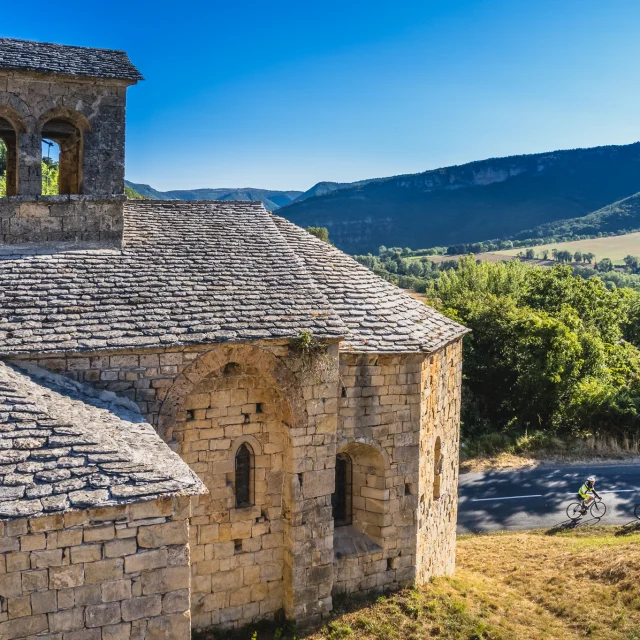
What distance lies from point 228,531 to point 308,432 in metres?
1.92

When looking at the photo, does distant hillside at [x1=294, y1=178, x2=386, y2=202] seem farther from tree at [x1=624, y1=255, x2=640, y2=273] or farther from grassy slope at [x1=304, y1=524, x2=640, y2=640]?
grassy slope at [x1=304, y1=524, x2=640, y2=640]

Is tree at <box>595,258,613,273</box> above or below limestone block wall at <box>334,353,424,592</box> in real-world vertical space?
above

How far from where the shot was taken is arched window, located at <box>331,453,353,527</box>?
37.1 feet

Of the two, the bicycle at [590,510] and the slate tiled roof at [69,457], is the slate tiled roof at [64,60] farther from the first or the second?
the bicycle at [590,510]

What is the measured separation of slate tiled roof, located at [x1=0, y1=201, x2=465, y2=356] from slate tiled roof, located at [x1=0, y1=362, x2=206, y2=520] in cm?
107

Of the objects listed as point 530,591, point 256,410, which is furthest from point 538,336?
point 256,410

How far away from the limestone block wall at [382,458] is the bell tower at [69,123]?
15.9ft

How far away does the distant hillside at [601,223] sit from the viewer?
362 ft

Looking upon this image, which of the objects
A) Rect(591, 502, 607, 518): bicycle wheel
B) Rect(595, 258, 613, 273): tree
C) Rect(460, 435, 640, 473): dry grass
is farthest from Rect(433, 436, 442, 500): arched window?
Rect(595, 258, 613, 273): tree

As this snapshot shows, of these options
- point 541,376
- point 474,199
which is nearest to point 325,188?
point 474,199

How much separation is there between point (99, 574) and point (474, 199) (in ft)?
419

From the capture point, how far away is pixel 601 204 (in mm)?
121688

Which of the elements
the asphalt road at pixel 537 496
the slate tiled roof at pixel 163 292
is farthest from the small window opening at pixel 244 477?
the asphalt road at pixel 537 496

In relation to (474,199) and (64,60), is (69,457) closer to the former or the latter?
(64,60)
